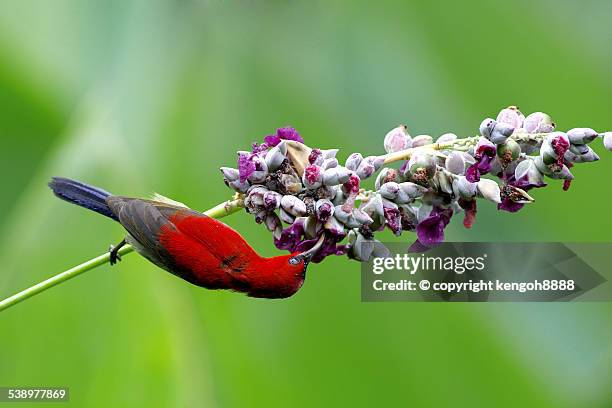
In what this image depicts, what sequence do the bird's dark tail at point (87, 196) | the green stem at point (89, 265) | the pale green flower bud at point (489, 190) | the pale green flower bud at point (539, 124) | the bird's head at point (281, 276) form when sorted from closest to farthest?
the pale green flower bud at point (489, 190)
the pale green flower bud at point (539, 124)
the green stem at point (89, 265)
the bird's head at point (281, 276)
the bird's dark tail at point (87, 196)

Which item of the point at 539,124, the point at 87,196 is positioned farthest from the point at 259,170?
the point at 87,196

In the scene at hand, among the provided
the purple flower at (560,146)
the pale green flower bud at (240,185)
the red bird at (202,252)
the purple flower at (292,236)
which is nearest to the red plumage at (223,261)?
the red bird at (202,252)

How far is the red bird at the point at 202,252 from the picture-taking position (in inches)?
82.9

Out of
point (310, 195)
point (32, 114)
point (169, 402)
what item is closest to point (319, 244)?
point (310, 195)

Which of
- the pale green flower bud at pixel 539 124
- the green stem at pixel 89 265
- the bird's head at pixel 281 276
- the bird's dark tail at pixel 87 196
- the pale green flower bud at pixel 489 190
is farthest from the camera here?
the bird's dark tail at pixel 87 196

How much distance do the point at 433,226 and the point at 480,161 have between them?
17cm

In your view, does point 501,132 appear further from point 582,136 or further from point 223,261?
point 223,261

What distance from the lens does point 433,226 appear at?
168cm

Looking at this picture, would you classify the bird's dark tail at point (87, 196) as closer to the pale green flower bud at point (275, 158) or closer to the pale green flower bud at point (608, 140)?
the pale green flower bud at point (275, 158)

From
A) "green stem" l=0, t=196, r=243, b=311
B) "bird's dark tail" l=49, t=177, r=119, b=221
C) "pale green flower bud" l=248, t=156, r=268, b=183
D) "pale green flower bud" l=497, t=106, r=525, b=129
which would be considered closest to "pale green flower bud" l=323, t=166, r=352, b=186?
"pale green flower bud" l=248, t=156, r=268, b=183

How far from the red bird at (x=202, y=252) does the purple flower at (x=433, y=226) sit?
393 millimetres

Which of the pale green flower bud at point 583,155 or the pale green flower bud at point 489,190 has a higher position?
the pale green flower bud at point 583,155

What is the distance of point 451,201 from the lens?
1.67m

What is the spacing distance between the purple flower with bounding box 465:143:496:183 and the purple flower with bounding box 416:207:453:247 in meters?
0.10
